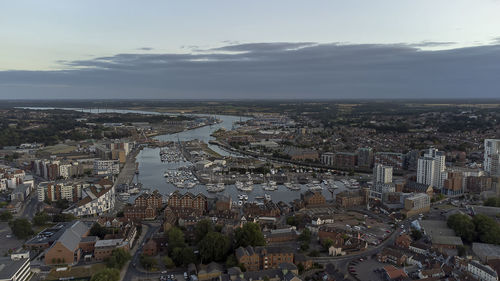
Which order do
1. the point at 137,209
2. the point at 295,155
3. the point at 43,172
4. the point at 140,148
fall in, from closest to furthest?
the point at 137,209
the point at 43,172
the point at 295,155
the point at 140,148

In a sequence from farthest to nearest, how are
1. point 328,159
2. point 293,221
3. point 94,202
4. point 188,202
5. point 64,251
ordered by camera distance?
point 328,159 → point 188,202 → point 94,202 → point 293,221 → point 64,251

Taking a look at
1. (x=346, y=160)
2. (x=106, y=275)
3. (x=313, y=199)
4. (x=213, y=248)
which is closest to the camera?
(x=106, y=275)

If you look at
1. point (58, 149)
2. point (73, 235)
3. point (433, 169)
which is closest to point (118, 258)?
point (73, 235)

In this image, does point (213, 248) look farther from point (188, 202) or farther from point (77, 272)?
point (188, 202)

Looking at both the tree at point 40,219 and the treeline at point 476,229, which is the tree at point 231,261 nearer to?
the treeline at point 476,229

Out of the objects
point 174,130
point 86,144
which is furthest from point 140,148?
point 174,130

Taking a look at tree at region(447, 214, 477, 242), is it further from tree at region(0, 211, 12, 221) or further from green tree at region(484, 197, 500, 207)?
tree at region(0, 211, 12, 221)

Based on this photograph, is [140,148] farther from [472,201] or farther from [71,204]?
[472,201]

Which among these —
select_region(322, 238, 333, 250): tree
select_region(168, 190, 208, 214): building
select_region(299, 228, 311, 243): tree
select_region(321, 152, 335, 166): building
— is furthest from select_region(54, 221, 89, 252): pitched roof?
select_region(321, 152, 335, 166): building
